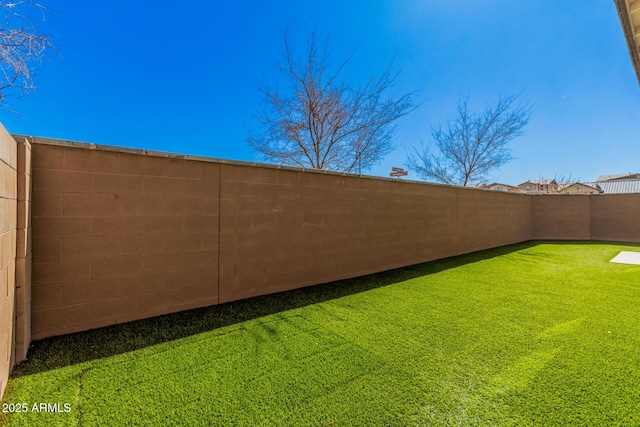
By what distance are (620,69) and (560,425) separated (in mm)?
11394

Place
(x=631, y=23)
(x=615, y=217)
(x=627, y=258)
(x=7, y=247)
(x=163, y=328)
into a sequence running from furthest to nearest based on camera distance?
(x=615, y=217), (x=627, y=258), (x=631, y=23), (x=163, y=328), (x=7, y=247)

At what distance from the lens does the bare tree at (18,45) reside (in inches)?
104

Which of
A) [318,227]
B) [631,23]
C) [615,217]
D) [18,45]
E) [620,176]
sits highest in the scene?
[620,176]

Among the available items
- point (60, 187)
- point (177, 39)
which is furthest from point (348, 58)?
point (60, 187)

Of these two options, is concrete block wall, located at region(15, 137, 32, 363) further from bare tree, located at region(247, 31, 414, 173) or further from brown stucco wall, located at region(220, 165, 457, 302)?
bare tree, located at region(247, 31, 414, 173)

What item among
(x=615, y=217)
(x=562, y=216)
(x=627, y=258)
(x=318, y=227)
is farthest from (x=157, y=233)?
A: (x=615, y=217)

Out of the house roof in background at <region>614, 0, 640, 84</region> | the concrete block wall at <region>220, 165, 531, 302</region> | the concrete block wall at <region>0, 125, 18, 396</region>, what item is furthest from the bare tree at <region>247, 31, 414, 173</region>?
the concrete block wall at <region>0, 125, 18, 396</region>

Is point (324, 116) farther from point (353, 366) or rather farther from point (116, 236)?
point (353, 366)

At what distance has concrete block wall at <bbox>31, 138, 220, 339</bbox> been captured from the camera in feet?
7.73

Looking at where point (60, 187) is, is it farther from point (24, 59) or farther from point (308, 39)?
point (308, 39)

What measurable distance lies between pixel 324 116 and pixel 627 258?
28.9ft

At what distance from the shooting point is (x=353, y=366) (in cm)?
201

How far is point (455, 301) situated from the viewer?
11.5 feet

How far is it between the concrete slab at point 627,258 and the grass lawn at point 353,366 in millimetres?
3936
